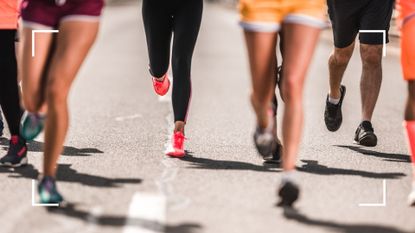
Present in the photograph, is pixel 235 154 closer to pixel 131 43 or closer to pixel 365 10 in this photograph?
pixel 365 10

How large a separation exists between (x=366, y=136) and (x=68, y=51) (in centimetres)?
348

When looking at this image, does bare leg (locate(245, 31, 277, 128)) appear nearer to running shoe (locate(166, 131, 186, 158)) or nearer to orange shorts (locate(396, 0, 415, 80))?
orange shorts (locate(396, 0, 415, 80))

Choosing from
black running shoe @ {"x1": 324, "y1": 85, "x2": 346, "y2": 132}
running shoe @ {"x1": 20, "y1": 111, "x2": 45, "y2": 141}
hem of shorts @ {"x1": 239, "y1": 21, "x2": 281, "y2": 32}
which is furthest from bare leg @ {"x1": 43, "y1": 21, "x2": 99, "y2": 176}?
black running shoe @ {"x1": 324, "y1": 85, "x2": 346, "y2": 132}

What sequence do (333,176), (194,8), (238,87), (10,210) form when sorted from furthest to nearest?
(238,87) < (194,8) < (333,176) < (10,210)

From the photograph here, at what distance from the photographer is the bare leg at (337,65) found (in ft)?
26.3

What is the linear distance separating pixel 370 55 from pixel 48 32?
334cm

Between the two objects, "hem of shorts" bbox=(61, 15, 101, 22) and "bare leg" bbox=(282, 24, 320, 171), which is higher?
"hem of shorts" bbox=(61, 15, 101, 22)

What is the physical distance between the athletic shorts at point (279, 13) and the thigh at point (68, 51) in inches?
36.3

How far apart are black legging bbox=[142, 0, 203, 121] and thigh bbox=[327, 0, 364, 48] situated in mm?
1326

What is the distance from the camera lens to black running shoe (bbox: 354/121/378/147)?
7.98 m

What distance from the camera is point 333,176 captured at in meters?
6.50

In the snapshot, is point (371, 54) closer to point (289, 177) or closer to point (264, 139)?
point (264, 139)

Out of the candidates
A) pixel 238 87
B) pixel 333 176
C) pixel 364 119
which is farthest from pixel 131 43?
pixel 333 176

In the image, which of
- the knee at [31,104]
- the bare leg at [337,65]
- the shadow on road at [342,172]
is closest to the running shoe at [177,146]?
the shadow on road at [342,172]
